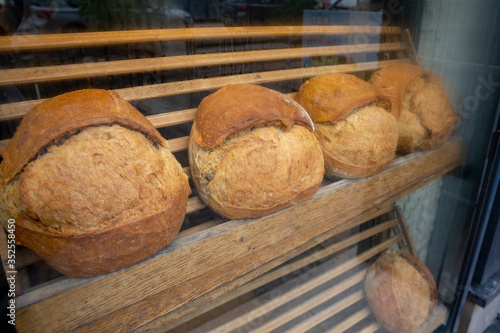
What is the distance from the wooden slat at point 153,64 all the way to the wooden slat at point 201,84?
0.07 meters

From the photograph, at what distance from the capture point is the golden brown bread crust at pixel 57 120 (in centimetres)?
86

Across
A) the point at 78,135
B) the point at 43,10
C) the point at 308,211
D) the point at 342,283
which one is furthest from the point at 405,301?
the point at 43,10

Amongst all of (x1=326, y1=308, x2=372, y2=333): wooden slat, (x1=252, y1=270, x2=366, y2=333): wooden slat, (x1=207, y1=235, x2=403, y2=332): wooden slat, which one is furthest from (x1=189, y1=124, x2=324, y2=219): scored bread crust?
(x1=326, y1=308, x2=372, y2=333): wooden slat

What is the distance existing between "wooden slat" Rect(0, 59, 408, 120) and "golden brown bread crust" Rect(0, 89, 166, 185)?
38 millimetres

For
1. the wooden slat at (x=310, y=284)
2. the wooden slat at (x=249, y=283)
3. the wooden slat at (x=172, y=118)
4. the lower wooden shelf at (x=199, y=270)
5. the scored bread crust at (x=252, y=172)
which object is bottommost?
the wooden slat at (x=310, y=284)

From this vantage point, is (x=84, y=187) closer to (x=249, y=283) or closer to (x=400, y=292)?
(x=249, y=283)

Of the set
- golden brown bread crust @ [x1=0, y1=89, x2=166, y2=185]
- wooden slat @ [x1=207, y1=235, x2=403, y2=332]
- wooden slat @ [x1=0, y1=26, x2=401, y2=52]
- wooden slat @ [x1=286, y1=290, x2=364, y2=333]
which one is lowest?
wooden slat @ [x1=286, y1=290, x2=364, y2=333]

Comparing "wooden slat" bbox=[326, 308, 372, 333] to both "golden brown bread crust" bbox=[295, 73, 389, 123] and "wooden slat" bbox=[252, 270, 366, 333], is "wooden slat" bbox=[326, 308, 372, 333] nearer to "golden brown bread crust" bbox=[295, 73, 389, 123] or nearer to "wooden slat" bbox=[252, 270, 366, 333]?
"wooden slat" bbox=[252, 270, 366, 333]

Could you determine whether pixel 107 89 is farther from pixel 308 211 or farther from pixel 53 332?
pixel 308 211

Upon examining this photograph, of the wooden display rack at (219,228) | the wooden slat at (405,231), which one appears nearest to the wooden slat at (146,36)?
the wooden display rack at (219,228)

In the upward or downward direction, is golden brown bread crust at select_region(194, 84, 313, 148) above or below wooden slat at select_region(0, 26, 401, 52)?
below

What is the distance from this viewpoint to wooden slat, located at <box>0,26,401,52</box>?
82 centimetres

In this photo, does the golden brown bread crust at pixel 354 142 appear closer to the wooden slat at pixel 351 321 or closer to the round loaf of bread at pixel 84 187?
the round loaf of bread at pixel 84 187

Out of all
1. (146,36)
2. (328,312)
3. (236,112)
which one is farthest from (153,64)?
(328,312)
